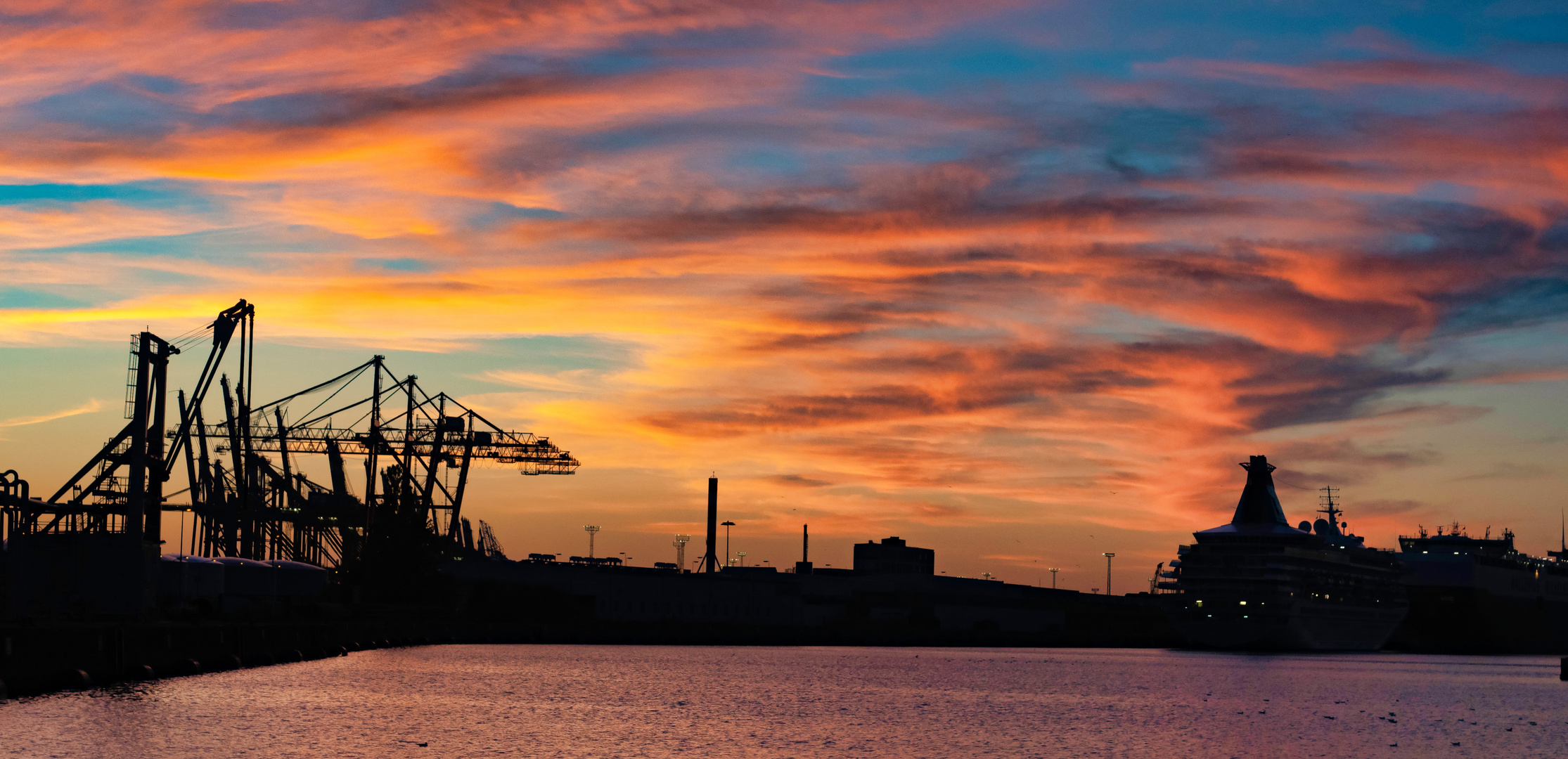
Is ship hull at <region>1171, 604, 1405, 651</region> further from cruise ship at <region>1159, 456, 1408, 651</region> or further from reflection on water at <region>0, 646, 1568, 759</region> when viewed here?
reflection on water at <region>0, 646, 1568, 759</region>

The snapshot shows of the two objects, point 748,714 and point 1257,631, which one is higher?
point 748,714

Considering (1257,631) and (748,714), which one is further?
(1257,631)

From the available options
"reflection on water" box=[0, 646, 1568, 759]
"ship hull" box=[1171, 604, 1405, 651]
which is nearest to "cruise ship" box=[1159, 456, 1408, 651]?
"ship hull" box=[1171, 604, 1405, 651]

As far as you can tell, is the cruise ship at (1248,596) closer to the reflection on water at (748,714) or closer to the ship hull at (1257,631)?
the ship hull at (1257,631)

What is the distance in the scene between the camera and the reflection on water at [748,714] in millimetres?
54344

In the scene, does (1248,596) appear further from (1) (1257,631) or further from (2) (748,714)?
(2) (748,714)

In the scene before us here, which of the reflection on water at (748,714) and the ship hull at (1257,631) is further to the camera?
the ship hull at (1257,631)

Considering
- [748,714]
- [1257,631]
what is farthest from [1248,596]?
[748,714]

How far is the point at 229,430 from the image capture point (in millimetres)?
193000

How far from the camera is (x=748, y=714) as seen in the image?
74250 mm

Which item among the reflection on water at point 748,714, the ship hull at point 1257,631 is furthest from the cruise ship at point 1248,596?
the reflection on water at point 748,714

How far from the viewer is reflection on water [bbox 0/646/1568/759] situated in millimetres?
54344

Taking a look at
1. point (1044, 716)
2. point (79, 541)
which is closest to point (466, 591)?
point (79, 541)

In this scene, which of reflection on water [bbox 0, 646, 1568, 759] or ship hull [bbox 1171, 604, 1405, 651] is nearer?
reflection on water [bbox 0, 646, 1568, 759]
